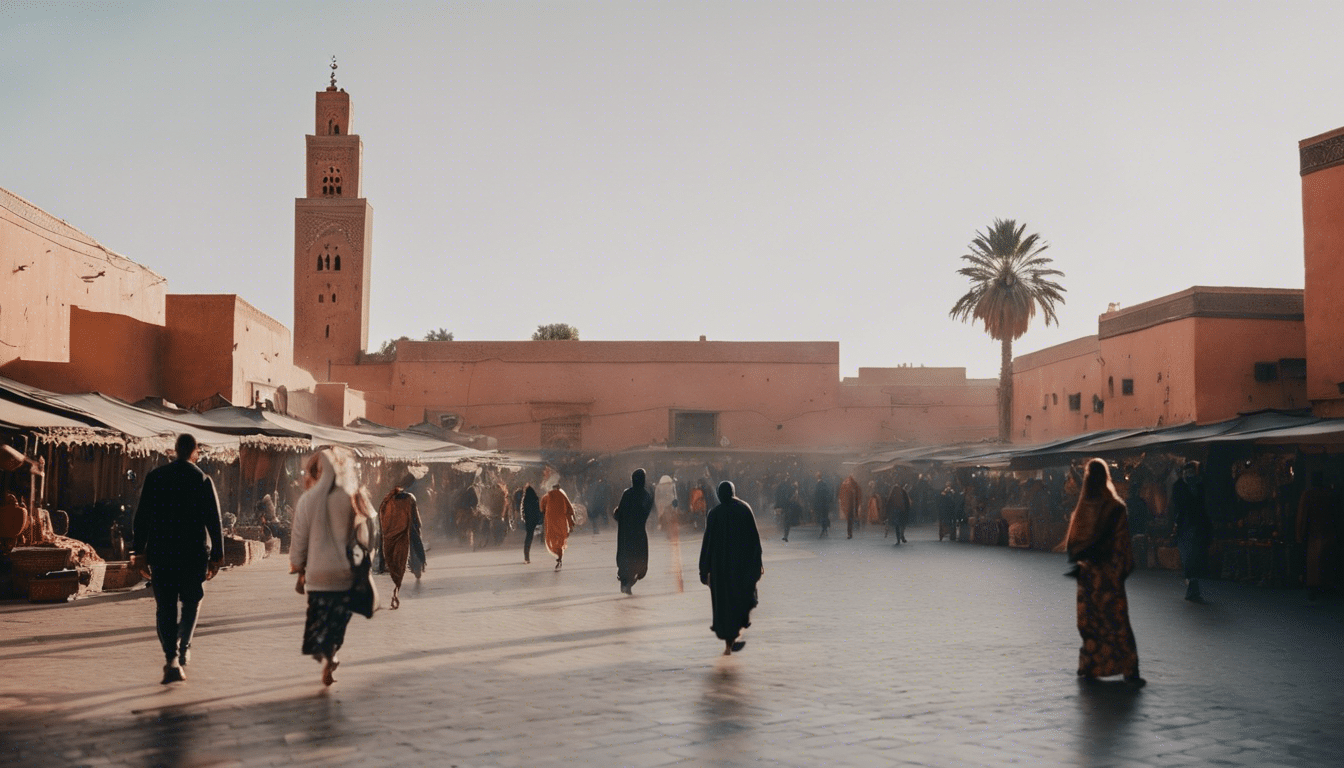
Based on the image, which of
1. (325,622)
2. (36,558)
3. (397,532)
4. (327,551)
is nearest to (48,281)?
(36,558)

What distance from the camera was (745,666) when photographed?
712cm

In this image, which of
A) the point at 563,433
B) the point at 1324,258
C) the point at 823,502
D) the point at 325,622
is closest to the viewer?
the point at 325,622

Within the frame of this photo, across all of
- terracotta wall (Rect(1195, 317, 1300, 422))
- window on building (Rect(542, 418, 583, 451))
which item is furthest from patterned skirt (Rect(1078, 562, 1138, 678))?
window on building (Rect(542, 418, 583, 451))

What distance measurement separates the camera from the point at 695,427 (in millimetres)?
42969

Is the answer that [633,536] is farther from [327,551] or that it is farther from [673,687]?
[327,551]

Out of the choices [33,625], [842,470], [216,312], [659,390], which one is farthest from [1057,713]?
[659,390]

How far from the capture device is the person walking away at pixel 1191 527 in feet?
36.4

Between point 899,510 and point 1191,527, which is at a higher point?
point 1191,527

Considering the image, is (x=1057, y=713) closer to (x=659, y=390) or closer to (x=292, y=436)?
(x=292, y=436)

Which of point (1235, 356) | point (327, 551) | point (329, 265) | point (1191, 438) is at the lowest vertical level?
point (327, 551)

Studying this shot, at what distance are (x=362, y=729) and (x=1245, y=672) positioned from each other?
16.8 feet

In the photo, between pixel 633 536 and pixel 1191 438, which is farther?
pixel 1191 438

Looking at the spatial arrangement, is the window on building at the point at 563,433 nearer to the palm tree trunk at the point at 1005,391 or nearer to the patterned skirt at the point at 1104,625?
the palm tree trunk at the point at 1005,391

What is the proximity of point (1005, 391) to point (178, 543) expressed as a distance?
1136 inches
